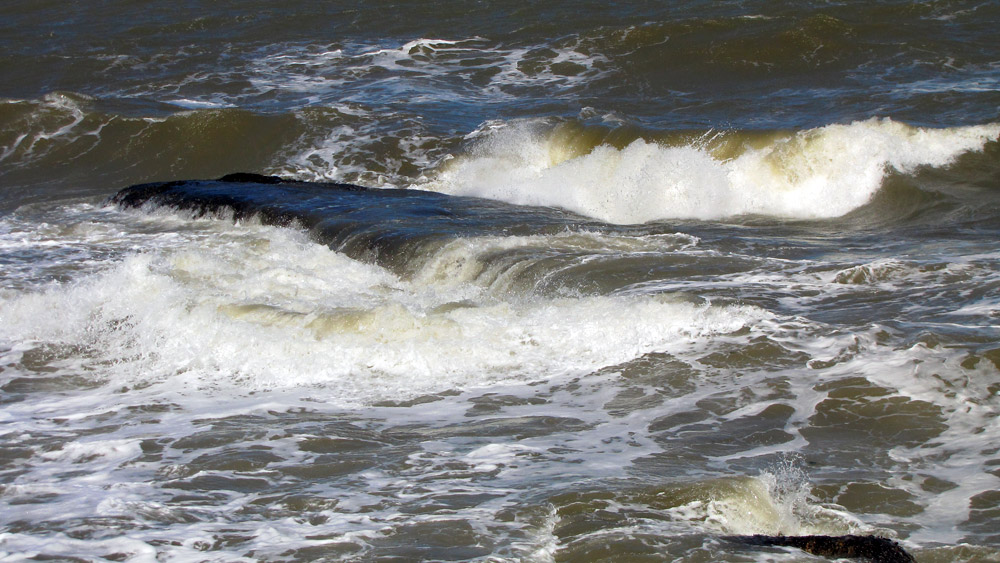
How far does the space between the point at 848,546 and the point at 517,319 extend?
3806 mm

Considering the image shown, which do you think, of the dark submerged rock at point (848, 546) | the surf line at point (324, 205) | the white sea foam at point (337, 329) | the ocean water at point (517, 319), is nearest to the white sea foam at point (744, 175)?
the ocean water at point (517, 319)

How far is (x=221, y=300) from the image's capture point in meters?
8.37

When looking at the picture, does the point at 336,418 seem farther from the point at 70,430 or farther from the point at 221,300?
the point at 221,300

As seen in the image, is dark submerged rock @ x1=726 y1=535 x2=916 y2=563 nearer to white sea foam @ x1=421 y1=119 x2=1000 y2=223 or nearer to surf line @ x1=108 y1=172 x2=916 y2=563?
surf line @ x1=108 y1=172 x2=916 y2=563

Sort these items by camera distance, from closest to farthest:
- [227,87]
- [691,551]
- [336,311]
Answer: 1. [691,551]
2. [336,311]
3. [227,87]

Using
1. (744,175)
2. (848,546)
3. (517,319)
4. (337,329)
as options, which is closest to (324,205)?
(337,329)

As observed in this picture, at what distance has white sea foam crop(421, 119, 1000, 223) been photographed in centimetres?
1252

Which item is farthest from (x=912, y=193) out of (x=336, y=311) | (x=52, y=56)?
(x=52, y=56)

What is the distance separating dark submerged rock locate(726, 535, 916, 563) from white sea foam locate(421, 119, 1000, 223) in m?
Result: 8.30

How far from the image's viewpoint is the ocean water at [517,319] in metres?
4.63

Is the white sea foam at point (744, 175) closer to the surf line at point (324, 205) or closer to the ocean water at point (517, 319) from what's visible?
the ocean water at point (517, 319)

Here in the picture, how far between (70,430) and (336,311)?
2295 millimetres

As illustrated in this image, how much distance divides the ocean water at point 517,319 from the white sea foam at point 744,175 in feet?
0.20

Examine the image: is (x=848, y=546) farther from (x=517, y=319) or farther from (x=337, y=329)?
(x=337, y=329)
